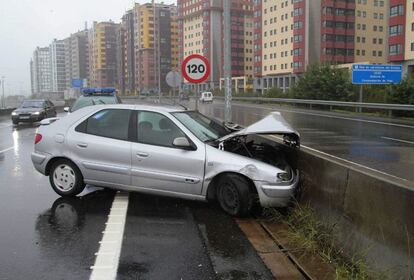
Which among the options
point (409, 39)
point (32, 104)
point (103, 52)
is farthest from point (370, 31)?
point (32, 104)

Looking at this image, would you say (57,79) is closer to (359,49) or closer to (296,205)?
(359,49)

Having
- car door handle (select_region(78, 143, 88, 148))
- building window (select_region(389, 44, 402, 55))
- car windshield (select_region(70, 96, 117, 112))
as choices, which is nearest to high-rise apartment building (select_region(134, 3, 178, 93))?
building window (select_region(389, 44, 402, 55))

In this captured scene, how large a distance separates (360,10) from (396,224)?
97723 millimetres

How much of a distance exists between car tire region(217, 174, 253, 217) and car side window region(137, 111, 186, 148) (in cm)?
97

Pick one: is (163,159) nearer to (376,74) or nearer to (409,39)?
(376,74)

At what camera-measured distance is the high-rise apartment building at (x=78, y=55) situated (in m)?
111

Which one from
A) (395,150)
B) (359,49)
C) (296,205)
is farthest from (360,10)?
(296,205)

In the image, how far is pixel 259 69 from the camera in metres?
106

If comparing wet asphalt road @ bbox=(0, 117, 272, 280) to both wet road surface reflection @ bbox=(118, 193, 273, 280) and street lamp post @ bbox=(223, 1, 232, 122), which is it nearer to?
wet road surface reflection @ bbox=(118, 193, 273, 280)

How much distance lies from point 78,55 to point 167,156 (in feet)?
364

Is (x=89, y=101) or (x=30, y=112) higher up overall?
(x=89, y=101)

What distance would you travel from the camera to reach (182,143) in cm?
650

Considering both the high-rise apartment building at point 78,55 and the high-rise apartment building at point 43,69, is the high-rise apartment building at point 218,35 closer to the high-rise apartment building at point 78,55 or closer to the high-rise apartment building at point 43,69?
the high-rise apartment building at point 78,55

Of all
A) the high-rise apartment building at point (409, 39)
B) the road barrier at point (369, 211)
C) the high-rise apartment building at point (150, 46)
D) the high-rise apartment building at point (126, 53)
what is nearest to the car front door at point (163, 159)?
the road barrier at point (369, 211)
